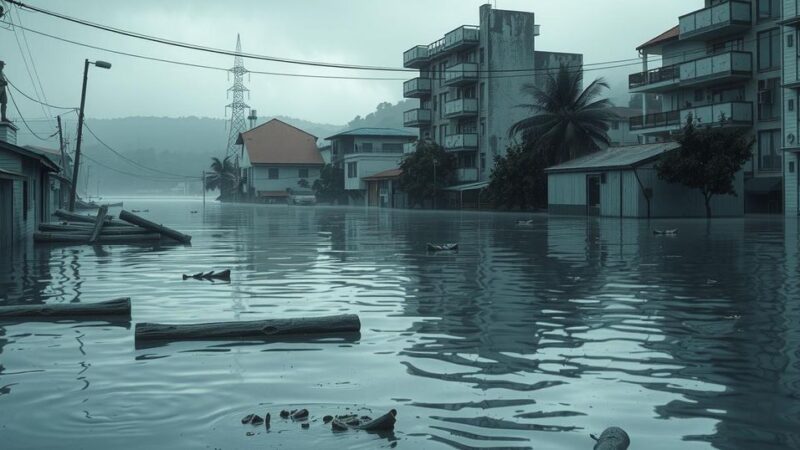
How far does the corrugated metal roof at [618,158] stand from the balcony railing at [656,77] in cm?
633

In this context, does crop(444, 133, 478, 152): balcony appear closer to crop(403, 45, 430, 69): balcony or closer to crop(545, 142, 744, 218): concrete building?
crop(403, 45, 430, 69): balcony

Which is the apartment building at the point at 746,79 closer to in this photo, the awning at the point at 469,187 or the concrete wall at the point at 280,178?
the awning at the point at 469,187

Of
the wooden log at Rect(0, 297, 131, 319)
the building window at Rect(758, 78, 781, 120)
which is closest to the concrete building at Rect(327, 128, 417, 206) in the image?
the building window at Rect(758, 78, 781, 120)

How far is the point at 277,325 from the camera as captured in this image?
9188 millimetres

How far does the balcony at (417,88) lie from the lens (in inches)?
3199

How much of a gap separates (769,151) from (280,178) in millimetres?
71687

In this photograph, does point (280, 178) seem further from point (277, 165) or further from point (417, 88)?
point (417, 88)

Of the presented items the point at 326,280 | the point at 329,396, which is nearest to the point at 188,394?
the point at 329,396

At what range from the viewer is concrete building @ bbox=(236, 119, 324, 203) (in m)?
110

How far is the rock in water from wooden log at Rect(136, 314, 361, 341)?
4.52 m

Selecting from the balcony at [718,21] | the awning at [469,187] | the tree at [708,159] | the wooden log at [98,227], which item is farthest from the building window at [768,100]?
the wooden log at [98,227]

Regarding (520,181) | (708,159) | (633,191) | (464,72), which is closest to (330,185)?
(464,72)

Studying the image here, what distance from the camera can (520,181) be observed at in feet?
189

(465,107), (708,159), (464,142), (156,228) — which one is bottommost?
(156,228)
